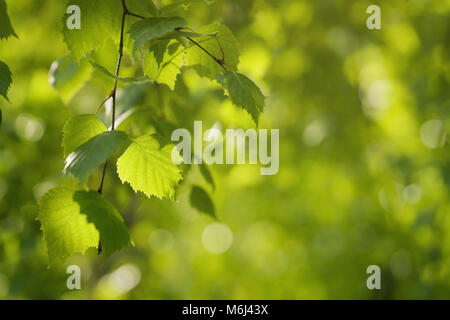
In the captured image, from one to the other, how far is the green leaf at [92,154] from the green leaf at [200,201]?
1.57 ft

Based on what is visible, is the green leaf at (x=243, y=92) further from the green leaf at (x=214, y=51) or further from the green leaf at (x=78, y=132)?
the green leaf at (x=78, y=132)

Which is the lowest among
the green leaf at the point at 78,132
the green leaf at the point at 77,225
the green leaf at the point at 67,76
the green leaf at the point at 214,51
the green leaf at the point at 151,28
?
the green leaf at the point at 77,225

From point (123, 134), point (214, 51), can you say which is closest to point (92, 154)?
point (123, 134)

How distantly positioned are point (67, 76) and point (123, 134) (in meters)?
0.66

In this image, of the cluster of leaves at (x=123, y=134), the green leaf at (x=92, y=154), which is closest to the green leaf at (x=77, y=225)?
the cluster of leaves at (x=123, y=134)

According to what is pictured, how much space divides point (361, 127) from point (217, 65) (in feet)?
8.05

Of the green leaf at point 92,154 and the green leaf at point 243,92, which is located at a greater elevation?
the green leaf at point 243,92

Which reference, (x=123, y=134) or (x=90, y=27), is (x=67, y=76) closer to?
(x=90, y=27)

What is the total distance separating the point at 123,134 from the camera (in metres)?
0.76

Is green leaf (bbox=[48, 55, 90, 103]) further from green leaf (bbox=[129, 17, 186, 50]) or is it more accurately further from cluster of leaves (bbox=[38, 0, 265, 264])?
green leaf (bbox=[129, 17, 186, 50])

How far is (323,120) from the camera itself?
3160mm

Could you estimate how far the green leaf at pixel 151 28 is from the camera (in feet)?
2.38

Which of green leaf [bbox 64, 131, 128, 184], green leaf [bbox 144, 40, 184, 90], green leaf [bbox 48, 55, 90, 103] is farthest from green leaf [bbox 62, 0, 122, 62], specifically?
green leaf [bbox 48, 55, 90, 103]
